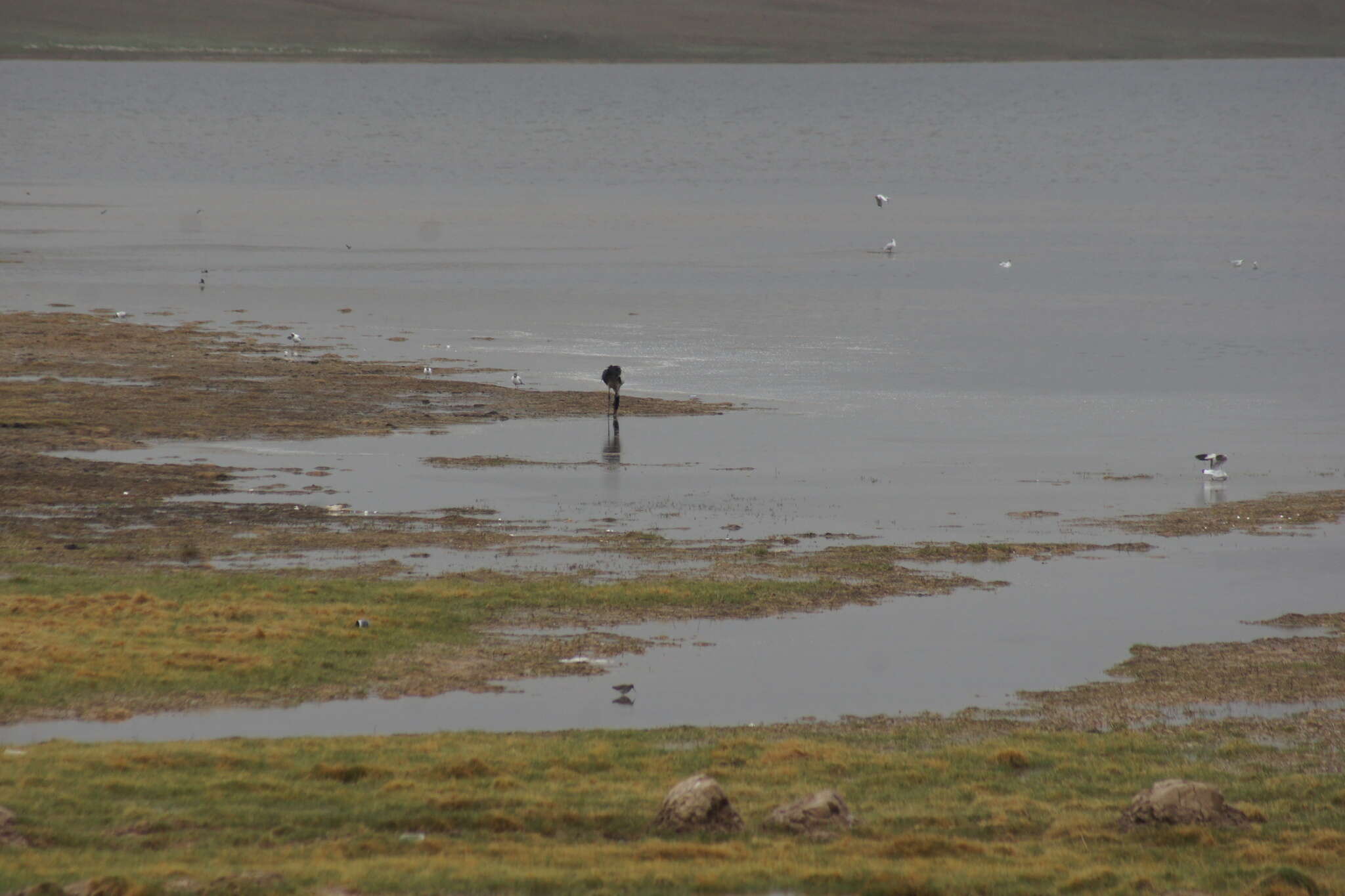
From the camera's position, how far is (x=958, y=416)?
35000 millimetres

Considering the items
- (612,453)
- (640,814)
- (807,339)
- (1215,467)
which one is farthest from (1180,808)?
(807,339)

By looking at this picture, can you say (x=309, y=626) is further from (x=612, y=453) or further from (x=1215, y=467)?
(x=1215, y=467)

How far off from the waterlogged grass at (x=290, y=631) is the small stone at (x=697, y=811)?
486cm

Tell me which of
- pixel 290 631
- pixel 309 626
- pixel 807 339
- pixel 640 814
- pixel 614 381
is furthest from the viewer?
pixel 807 339

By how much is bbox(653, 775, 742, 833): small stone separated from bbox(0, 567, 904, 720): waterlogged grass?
4855 millimetres

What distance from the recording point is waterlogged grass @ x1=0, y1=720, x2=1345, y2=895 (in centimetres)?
1096

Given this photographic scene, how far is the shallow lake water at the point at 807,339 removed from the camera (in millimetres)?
19266

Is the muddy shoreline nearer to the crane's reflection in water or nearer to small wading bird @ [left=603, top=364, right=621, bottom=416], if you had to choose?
small wading bird @ [left=603, top=364, right=621, bottom=416]

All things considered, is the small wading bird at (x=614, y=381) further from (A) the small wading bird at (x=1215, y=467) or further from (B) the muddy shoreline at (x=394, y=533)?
(A) the small wading bird at (x=1215, y=467)

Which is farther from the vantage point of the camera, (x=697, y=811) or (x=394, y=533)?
(x=394, y=533)

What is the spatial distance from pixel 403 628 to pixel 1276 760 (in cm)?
876

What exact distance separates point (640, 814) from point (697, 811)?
576 millimetres

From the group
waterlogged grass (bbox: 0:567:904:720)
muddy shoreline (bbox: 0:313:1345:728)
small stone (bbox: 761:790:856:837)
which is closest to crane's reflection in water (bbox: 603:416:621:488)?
muddy shoreline (bbox: 0:313:1345:728)

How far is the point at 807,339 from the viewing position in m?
45.1
